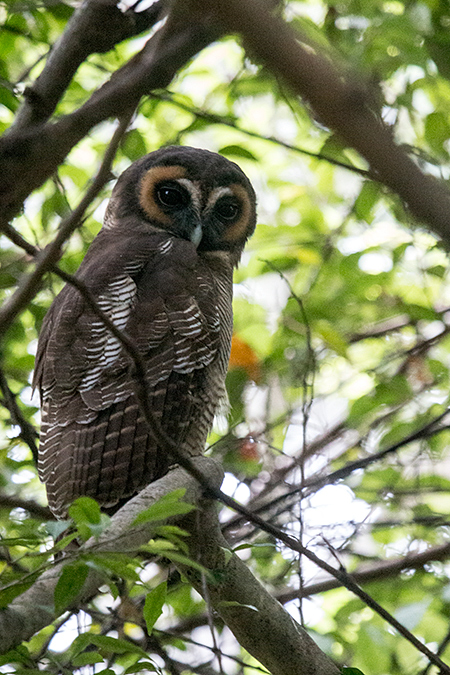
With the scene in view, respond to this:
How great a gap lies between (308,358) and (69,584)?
178 cm

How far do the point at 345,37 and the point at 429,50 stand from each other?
59cm

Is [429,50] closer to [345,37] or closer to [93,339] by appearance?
[345,37]

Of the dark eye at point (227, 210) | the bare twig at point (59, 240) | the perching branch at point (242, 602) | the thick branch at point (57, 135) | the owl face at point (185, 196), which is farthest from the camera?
the dark eye at point (227, 210)

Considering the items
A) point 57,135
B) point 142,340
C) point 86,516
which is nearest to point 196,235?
point 142,340

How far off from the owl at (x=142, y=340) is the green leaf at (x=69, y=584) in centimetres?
112

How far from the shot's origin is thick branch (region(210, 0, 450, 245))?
2.38 feet

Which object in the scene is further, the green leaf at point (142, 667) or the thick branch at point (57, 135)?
the green leaf at point (142, 667)

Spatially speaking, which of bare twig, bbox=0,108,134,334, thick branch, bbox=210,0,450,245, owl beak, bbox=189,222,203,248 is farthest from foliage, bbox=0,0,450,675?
thick branch, bbox=210,0,450,245

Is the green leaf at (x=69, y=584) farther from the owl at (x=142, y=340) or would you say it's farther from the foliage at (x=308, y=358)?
the owl at (x=142, y=340)

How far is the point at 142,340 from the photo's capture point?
3.11m

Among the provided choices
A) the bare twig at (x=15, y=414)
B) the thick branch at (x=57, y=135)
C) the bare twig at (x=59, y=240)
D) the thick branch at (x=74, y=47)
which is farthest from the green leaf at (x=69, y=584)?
the bare twig at (x=15, y=414)

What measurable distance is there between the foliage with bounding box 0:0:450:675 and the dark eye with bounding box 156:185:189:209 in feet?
0.80

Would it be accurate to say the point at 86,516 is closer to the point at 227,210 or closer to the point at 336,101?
the point at 336,101

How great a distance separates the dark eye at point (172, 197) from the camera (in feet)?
12.5
